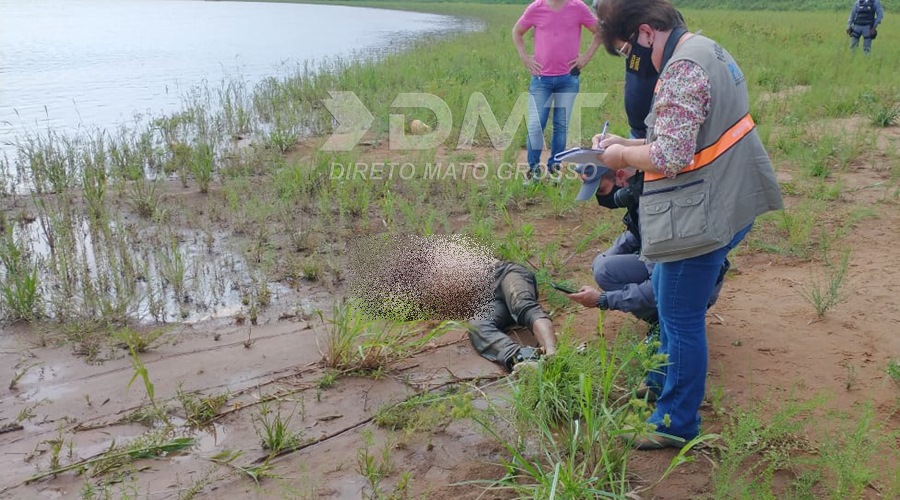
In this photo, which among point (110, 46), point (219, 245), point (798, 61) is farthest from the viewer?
point (110, 46)

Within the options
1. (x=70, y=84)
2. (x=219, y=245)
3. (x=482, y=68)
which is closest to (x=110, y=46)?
(x=70, y=84)

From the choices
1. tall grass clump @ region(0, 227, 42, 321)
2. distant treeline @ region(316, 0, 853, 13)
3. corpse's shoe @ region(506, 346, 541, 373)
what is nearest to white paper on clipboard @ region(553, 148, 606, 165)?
corpse's shoe @ region(506, 346, 541, 373)

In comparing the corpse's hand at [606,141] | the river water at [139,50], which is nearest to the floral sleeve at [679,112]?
the corpse's hand at [606,141]

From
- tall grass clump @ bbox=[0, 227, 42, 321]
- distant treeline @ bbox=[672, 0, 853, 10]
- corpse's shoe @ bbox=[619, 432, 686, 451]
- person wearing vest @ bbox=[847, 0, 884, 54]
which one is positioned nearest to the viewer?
corpse's shoe @ bbox=[619, 432, 686, 451]

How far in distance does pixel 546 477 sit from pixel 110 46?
1651 cm

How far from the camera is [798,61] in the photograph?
35.7 ft

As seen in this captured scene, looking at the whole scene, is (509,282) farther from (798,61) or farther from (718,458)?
(798,61)

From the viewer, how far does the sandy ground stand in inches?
108

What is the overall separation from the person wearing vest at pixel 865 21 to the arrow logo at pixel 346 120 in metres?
8.01

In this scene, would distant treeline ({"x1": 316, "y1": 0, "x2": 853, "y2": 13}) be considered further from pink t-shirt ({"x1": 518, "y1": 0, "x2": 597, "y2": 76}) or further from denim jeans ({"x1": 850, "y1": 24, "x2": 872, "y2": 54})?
pink t-shirt ({"x1": 518, "y1": 0, "x2": 597, "y2": 76})

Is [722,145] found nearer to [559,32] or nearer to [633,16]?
[633,16]

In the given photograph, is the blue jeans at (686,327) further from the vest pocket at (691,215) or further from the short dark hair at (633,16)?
the short dark hair at (633,16)

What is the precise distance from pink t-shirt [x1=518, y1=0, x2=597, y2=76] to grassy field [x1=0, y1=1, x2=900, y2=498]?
1032mm

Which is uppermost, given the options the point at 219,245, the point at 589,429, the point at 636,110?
the point at 636,110
